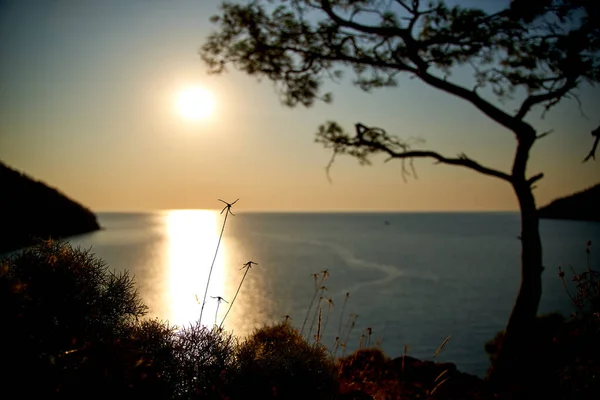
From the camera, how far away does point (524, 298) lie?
21.1 feet

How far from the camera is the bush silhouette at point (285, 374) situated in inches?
104

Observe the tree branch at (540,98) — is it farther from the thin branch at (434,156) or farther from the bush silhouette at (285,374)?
the bush silhouette at (285,374)

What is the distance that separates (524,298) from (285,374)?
5457mm

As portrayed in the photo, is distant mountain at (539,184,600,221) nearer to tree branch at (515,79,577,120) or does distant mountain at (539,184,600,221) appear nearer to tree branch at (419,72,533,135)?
tree branch at (515,79,577,120)

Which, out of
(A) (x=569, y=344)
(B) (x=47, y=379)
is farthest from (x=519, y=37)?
(B) (x=47, y=379)

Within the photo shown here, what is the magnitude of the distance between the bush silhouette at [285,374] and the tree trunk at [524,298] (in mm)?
4781

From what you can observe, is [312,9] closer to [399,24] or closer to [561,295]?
[399,24]

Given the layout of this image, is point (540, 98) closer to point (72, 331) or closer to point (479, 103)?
point (479, 103)

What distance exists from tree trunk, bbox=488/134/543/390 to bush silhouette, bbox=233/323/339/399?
4781 mm

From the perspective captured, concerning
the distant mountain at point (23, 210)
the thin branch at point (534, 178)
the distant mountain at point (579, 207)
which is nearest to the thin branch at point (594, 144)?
the thin branch at point (534, 178)

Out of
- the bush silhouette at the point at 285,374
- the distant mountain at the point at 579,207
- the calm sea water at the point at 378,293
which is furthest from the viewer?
the distant mountain at the point at 579,207

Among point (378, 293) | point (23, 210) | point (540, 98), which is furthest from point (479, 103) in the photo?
point (378, 293)

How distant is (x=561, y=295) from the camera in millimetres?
28297

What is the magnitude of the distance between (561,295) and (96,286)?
111ft
